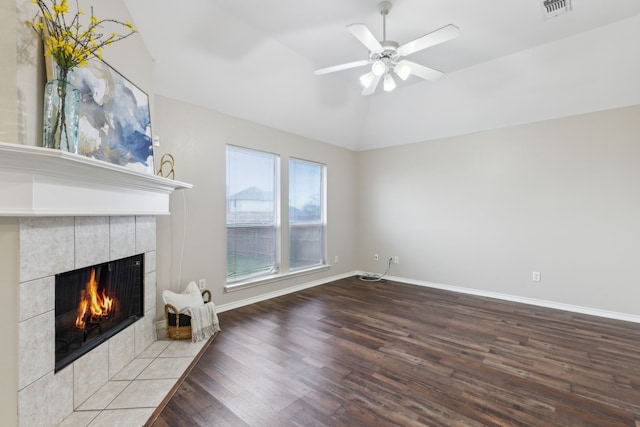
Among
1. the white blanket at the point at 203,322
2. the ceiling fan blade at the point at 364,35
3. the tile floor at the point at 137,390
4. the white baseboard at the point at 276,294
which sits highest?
the ceiling fan blade at the point at 364,35

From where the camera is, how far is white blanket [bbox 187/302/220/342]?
266cm

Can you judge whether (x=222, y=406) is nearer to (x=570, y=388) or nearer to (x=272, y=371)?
(x=272, y=371)

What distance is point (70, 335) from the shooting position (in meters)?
1.77

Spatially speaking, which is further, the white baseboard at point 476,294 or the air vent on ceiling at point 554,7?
the white baseboard at point 476,294

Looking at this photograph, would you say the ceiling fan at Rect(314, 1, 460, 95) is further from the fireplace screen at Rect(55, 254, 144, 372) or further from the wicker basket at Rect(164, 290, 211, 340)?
the wicker basket at Rect(164, 290, 211, 340)

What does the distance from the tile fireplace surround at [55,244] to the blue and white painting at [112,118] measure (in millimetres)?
302

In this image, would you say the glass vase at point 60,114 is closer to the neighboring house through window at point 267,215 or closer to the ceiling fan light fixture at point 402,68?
the neighboring house through window at point 267,215

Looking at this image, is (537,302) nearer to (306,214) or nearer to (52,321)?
(306,214)

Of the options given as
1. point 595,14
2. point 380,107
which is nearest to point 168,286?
point 380,107

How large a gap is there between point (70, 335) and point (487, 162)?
200 inches

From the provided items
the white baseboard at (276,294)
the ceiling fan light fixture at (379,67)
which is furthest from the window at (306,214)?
the ceiling fan light fixture at (379,67)

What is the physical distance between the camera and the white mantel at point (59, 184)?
130cm

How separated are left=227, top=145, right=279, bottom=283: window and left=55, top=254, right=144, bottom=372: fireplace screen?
132 cm

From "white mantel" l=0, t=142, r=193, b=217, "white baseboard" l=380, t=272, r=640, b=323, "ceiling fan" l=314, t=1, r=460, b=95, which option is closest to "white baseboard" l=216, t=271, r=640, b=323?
"white baseboard" l=380, t=272, r=640, b=323
